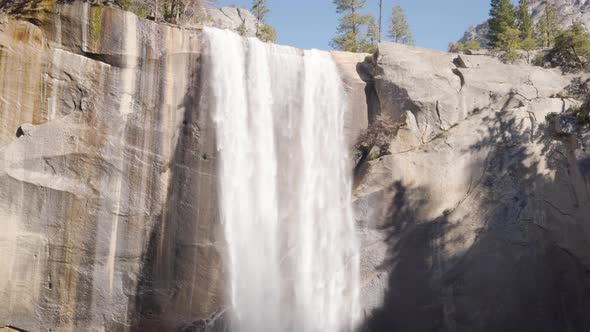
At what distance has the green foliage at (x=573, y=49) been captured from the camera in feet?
56.1

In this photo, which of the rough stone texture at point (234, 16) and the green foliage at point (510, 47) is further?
the rough stone texture at point (234, 16)

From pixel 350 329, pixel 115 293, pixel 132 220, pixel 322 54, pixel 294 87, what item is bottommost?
pixel 350 329

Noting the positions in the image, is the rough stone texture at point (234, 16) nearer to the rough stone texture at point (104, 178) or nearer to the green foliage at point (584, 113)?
the rough stone texture at point (104, 178)

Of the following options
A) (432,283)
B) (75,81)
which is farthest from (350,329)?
(75,81)

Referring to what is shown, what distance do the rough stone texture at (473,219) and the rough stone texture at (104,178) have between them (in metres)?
4.86

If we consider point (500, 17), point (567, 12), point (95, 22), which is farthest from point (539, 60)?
point (567, 12)

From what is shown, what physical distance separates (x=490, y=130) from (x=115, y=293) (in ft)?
39.2

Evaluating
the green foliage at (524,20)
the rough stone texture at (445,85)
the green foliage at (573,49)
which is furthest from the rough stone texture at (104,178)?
the green foliage at (524,20)

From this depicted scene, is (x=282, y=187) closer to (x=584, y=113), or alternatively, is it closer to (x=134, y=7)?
(x=584, y=113)

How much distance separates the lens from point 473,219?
Answer: 14.4m

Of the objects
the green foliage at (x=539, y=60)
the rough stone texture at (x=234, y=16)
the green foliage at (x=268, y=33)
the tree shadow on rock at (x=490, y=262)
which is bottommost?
the tree shadow on rock at (x=490, y=262)

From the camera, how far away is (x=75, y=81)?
42.7ft

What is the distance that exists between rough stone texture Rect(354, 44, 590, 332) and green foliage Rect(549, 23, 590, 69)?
108 inches

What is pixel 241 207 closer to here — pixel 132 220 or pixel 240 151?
pixel 240 151
